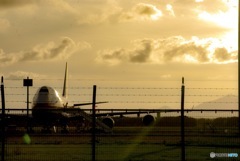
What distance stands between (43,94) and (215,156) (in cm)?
2745

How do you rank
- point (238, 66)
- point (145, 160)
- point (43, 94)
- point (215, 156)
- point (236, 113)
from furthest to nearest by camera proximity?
point (43, 94), point (215, 156), point (145, 160), point (236, 113), point (238, 66)

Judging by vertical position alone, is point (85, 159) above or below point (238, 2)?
below

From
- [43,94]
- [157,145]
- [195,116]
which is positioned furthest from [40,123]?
[195,116]

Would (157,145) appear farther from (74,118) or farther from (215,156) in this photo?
(74,118)

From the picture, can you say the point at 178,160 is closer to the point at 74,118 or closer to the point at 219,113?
the point at 219,113

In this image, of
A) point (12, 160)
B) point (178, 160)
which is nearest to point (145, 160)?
point (178, 160)

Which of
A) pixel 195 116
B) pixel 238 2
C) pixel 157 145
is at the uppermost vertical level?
pixel 238 2

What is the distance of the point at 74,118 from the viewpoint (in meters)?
47.5

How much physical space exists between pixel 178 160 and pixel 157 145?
8769mm

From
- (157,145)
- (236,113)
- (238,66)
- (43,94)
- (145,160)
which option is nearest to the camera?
(238,66)

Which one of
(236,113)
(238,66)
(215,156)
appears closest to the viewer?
(238,66)

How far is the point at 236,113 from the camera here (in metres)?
15.6

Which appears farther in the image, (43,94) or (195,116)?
(43,94)

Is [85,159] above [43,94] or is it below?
below
